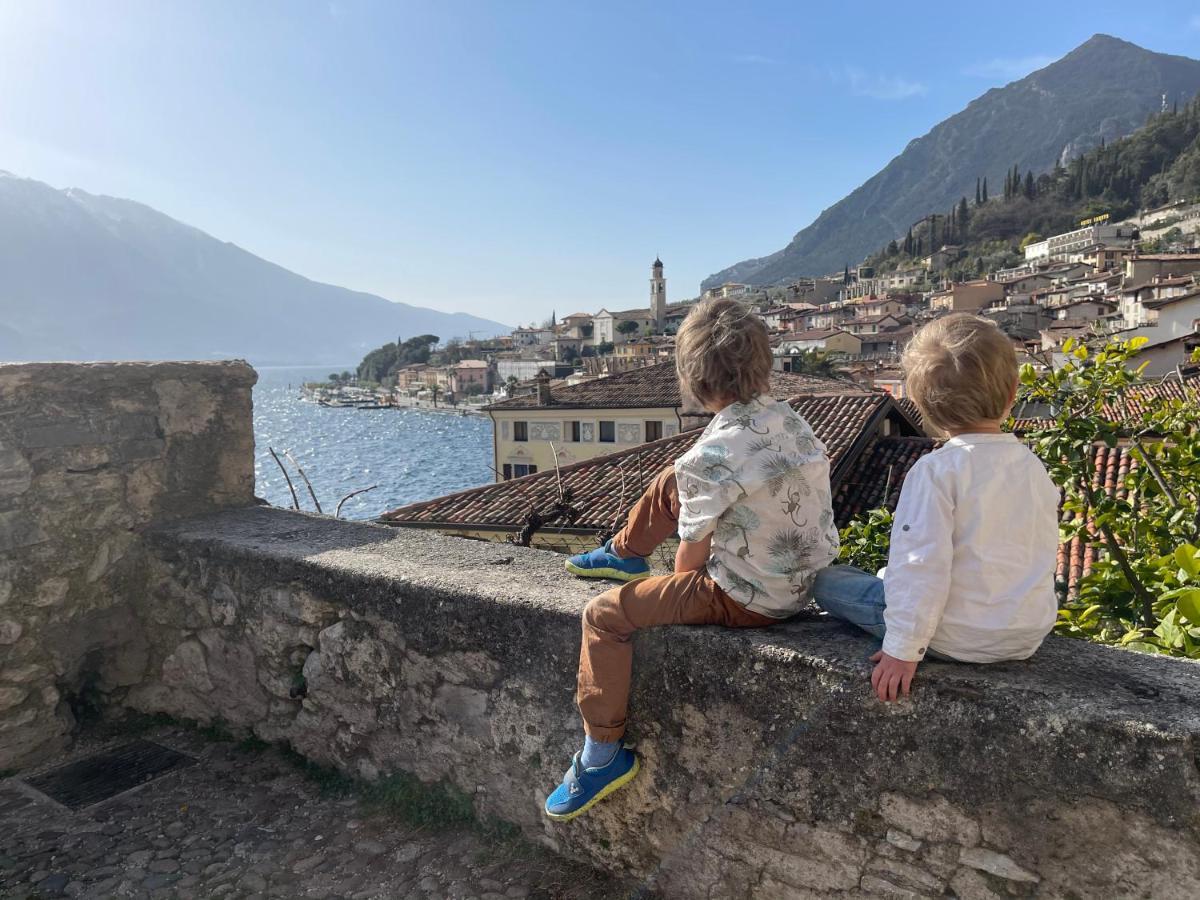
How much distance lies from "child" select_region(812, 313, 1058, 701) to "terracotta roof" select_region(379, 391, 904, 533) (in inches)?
396

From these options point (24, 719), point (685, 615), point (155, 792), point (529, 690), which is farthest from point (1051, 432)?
point (24, 719)

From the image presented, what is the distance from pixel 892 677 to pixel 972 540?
0.35m

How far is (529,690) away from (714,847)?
0.70 m

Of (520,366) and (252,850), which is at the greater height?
(520,366)

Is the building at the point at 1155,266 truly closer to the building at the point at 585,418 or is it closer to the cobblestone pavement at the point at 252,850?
the building at the point at 585,418

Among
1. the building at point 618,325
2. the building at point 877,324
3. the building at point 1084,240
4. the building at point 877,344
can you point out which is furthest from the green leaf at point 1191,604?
the building at point 618,325

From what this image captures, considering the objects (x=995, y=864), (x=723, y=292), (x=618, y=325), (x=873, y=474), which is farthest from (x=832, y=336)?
(x=995, y=864)

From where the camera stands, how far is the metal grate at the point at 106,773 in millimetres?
3111

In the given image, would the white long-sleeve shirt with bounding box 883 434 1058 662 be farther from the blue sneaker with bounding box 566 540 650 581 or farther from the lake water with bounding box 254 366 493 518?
the lake water with bounding box 254 366 493 518

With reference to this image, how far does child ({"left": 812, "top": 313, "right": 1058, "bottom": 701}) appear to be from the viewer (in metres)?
1.77

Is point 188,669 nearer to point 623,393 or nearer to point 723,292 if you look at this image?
point 723,292

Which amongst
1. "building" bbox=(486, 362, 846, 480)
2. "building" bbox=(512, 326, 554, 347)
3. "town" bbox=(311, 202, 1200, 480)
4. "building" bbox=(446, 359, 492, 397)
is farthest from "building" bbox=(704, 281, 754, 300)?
"building" bbox=(446, 359, 492, 397)

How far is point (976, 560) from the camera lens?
5.85ft

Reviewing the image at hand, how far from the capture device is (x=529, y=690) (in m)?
2.49
